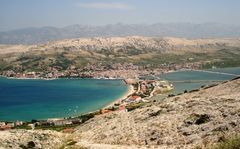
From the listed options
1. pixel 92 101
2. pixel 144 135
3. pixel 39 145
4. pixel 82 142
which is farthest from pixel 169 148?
pixel 92 101

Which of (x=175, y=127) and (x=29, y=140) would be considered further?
(x=29, y=140)

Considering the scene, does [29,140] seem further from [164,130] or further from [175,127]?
[175,127]

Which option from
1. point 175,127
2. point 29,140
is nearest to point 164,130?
point 175,127

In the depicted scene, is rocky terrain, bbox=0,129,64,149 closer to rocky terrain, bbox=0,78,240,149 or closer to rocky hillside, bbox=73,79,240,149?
rocky terrain, bbox=0,78,240,149

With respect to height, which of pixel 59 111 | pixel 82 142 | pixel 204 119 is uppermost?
pixel 204 119

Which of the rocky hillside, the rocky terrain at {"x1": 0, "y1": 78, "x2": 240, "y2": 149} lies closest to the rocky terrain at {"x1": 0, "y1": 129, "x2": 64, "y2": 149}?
the rocky terrain at {"x1": 0, "y1": 78, "x2": 240, "y2": 149}

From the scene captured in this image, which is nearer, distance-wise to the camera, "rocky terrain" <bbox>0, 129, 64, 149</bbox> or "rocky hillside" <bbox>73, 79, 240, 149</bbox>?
"rocky hillside" <bbox>73, 79, 240, 149</bbox>

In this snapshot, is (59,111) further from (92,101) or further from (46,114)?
(92,101)
